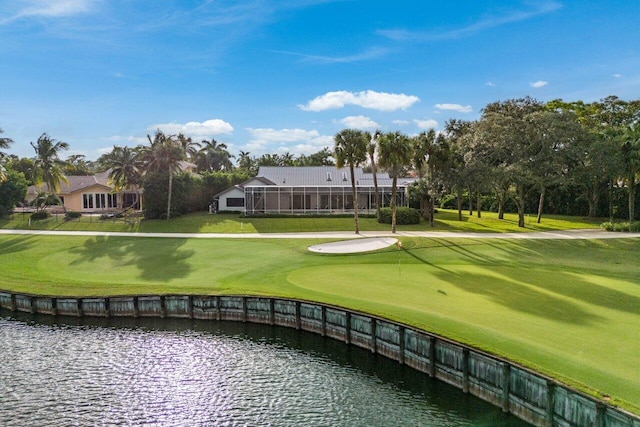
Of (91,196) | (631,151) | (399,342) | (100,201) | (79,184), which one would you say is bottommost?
(399,342)

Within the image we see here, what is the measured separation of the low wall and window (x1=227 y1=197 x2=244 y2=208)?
110 feet

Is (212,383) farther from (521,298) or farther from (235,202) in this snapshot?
(235,202)

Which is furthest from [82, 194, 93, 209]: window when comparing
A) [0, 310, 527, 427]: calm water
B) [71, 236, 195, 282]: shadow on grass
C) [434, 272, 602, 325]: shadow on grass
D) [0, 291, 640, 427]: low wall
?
[434, 272, 602, 325]: shadow on grass

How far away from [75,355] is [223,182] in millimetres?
43850

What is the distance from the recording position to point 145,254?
3181 cm

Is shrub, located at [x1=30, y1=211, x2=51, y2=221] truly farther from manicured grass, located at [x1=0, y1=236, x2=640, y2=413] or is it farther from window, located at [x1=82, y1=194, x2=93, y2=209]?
manicured grass, located at [x1=0, y1=236, x2=640, y2=413]

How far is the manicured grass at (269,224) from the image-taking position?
141 feet

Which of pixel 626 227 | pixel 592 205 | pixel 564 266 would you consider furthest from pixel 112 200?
pixel 592 205

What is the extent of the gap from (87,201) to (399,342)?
5528 centimetres

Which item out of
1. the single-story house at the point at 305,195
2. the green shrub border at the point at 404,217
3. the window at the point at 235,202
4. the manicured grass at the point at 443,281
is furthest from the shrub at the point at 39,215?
the green shrub border at the point at 404,217

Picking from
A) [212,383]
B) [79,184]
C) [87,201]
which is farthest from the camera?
[79,184]

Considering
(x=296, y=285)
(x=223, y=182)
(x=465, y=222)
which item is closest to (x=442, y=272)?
(x=296, y=285)

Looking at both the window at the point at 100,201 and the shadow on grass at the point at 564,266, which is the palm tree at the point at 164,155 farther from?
the shadow on grass at the point at 564,266

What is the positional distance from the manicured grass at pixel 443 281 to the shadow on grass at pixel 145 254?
0.08m
